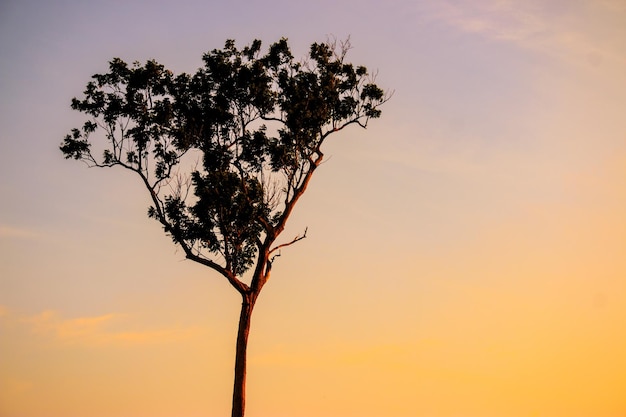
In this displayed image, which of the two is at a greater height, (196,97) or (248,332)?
(196,97)

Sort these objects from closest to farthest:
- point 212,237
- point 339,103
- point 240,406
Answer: point 240,406, point 212,237, point 339,103

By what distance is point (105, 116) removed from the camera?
3569 centimetres

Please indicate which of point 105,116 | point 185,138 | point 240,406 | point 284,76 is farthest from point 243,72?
point 240,406

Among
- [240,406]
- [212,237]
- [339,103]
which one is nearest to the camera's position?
[240,406]

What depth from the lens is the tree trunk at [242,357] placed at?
3212 cm

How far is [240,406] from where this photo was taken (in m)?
32.1

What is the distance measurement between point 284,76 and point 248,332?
12894mm

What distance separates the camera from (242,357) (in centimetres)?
3262

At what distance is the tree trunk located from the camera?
32.1 metres

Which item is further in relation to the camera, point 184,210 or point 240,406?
point 184,210

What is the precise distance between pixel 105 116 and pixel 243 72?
726 cm

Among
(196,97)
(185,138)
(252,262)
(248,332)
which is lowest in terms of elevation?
(248,332)

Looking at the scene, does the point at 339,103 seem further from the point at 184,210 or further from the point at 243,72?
the point at 184,210

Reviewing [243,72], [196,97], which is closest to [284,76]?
[243,72]
